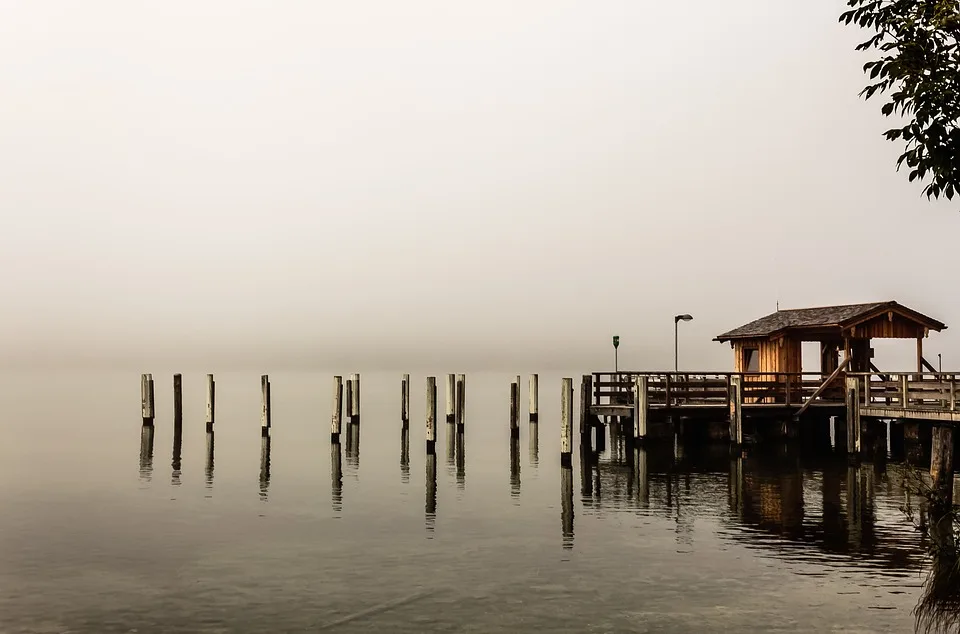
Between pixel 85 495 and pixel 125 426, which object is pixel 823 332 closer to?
pixel 85 495

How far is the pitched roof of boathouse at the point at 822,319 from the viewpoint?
36375mm

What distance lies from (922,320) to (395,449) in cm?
2211

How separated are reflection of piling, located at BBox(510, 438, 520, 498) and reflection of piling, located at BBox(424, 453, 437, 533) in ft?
7.86

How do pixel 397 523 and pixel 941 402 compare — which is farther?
pixel 941 402

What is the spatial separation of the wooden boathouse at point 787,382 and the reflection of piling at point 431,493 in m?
6.03

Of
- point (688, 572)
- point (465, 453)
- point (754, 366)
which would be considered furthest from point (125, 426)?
point (688, 572)

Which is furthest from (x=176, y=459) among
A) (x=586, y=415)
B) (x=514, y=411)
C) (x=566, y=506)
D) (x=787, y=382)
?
(x=787, y=382)

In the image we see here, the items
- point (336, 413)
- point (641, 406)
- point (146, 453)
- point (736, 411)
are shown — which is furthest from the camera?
point (336, 413)

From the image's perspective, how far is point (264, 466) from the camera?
35375 millimetres

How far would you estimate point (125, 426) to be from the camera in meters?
55.8

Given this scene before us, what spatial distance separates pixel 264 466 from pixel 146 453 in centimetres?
763

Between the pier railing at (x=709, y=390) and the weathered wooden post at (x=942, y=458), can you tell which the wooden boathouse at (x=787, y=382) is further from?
the weathered wooden post at (x=942, y=458)

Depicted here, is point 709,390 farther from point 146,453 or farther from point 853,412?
point 146,453

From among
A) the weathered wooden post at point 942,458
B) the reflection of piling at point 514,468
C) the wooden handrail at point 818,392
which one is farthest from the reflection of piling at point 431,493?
the wooden handrail at point 818,392
